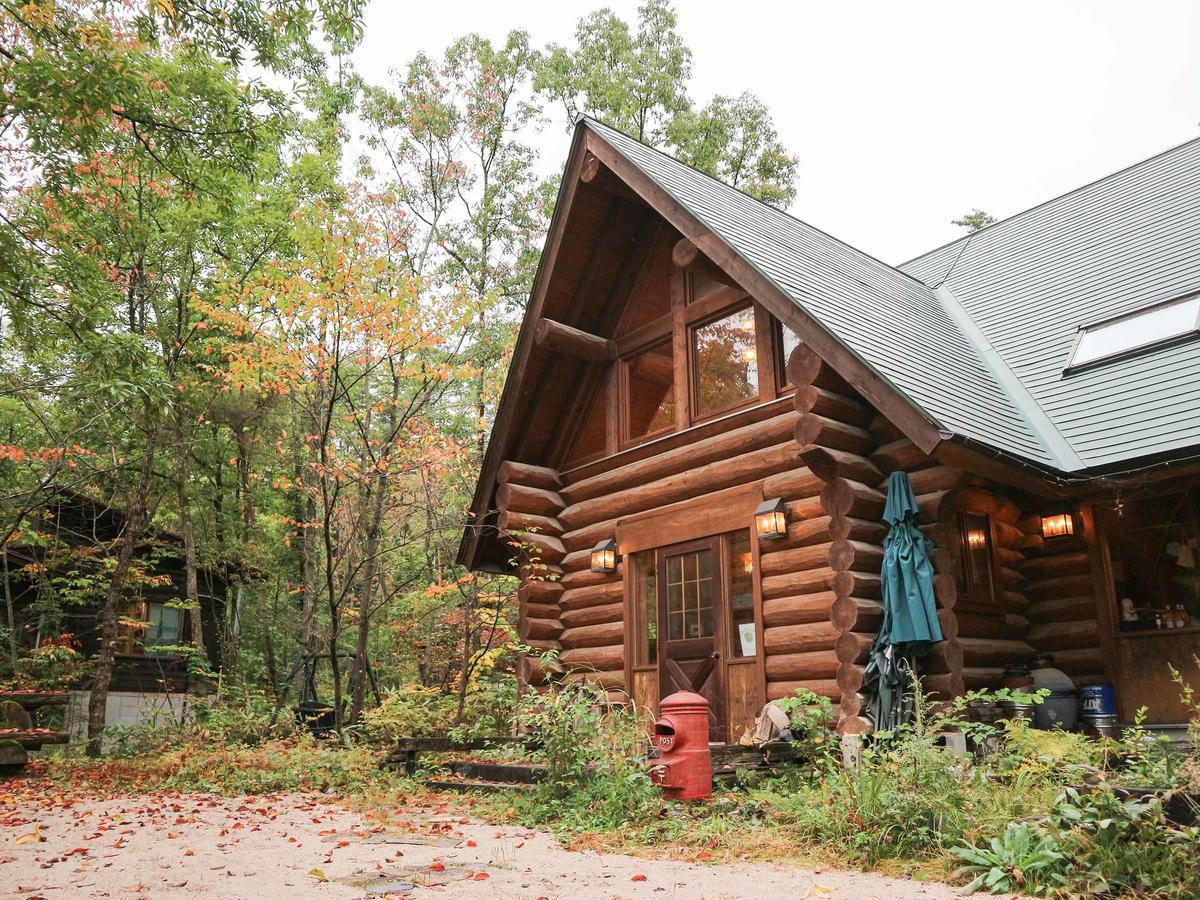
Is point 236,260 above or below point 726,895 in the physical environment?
above

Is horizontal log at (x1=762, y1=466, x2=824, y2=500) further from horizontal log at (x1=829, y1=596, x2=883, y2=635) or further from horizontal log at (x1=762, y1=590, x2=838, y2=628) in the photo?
horizontal log at (x1=829, y1=596, x2=883, y2=635)

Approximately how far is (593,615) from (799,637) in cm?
338

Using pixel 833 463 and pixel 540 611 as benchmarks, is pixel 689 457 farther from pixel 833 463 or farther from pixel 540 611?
pixel 540 611

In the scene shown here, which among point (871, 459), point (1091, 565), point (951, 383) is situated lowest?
point (1091, 565)

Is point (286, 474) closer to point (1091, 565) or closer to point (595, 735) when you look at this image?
point (595, 735)

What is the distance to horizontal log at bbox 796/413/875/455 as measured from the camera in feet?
27.0

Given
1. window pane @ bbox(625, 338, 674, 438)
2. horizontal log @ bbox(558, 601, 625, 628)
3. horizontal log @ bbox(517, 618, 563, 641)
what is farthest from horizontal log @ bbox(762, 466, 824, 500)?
horizontal log @ bbox(517, 618, 563, 641)

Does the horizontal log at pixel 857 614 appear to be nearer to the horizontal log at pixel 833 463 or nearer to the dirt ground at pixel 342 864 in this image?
the horizontal log at pixel 833 463

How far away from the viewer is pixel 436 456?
15492mm

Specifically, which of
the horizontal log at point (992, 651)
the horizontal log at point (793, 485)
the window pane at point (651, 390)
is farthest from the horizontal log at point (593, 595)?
the horizontal log at point (992, 651)

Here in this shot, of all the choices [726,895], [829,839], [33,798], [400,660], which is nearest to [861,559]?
[829,839]

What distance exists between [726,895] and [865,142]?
70.0m

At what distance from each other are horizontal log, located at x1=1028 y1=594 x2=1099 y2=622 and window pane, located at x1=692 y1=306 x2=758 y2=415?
145 inches

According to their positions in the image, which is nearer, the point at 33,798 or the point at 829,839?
the point at 829,839
